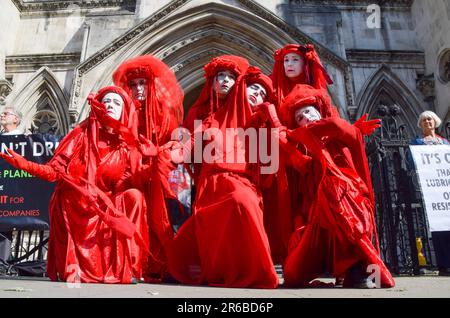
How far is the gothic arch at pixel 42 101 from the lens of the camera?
37.1 feet

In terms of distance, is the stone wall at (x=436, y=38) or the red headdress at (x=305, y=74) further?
the stone wall at (x=436, y=38)

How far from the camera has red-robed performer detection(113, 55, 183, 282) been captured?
372cm

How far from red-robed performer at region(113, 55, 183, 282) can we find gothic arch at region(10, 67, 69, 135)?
7936mm

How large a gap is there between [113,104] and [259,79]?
142 centimetres

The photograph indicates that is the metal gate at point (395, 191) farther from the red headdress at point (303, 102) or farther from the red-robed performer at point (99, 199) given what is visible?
the red-robed performer at point (99, 199)

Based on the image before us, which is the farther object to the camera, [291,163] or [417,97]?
[417,97]

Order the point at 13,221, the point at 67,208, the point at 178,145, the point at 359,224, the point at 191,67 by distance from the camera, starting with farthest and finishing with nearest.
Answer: the point at 191,67 → the point at 13,221 → the point at 178,145 → the point at 67,208 → the point at 359,224

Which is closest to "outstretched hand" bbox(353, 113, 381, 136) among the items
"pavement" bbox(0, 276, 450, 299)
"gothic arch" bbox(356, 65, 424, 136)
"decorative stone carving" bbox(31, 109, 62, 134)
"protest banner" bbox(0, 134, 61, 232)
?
"pavement" bbox(0, 276, 450, 299)

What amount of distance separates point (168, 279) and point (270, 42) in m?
8.27

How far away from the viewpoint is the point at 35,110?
1162 cm

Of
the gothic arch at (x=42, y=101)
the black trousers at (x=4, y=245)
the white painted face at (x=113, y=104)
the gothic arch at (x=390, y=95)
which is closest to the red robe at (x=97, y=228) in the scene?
the white painted face at (x=113, y=104)

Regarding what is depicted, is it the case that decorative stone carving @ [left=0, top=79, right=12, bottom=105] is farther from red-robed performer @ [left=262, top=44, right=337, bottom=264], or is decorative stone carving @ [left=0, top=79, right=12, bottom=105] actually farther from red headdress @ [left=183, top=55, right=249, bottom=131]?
red-robed performer @ [left=262, top=44, right=337, bottom=264]

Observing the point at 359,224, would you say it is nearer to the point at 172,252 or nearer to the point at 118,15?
the point at 172,252

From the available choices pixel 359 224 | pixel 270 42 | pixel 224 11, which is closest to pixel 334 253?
pixel 359 224
